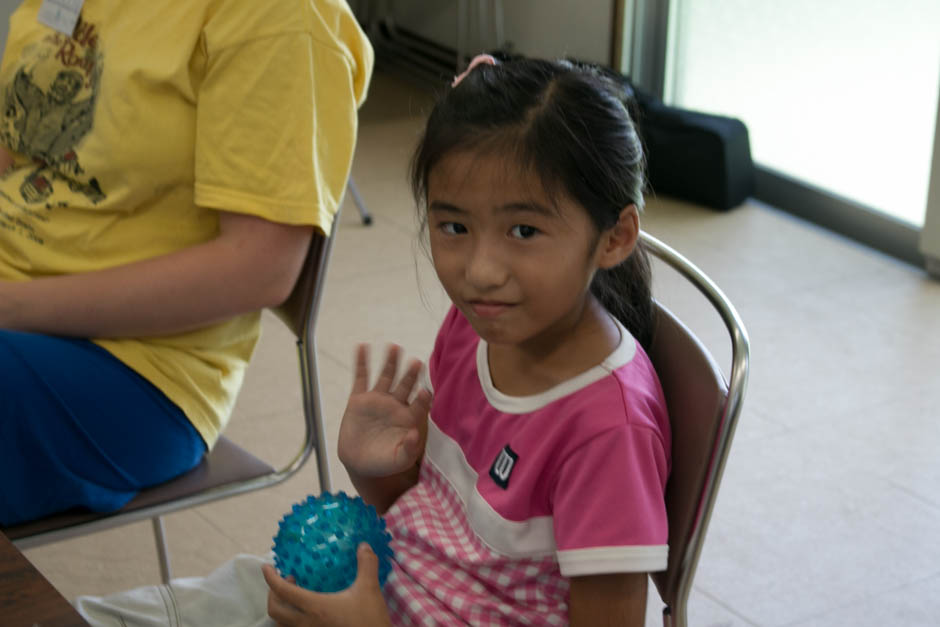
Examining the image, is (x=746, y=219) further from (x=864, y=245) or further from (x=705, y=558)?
(x=705, y=558)

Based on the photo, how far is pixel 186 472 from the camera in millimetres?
1452

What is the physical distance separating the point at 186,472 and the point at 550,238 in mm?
651

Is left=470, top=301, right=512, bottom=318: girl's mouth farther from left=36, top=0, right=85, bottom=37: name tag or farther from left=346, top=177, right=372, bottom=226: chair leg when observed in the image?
left=346, top=177, right=372, bottom=226: chair leg

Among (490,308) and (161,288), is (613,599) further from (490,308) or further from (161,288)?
(161,288)

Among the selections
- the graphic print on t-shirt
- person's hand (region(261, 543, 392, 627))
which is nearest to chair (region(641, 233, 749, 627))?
person's hand (region(261, 543, 392, 627))

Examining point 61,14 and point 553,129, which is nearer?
point 553,129

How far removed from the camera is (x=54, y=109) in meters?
1.42

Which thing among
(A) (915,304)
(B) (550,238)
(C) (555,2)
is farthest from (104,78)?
(C) (555,2)

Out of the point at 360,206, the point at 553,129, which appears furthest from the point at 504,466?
the point at 360,206

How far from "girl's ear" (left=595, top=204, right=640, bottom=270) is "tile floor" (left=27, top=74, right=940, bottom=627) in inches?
8.7

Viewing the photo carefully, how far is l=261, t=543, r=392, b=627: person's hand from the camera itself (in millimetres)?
979

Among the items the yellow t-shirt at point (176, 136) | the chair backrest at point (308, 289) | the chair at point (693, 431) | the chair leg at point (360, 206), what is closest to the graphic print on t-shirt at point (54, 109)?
the yellow t-shirt at point (176, 136)

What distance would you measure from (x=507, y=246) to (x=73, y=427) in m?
0.59

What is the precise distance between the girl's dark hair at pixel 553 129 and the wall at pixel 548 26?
11.1ft
